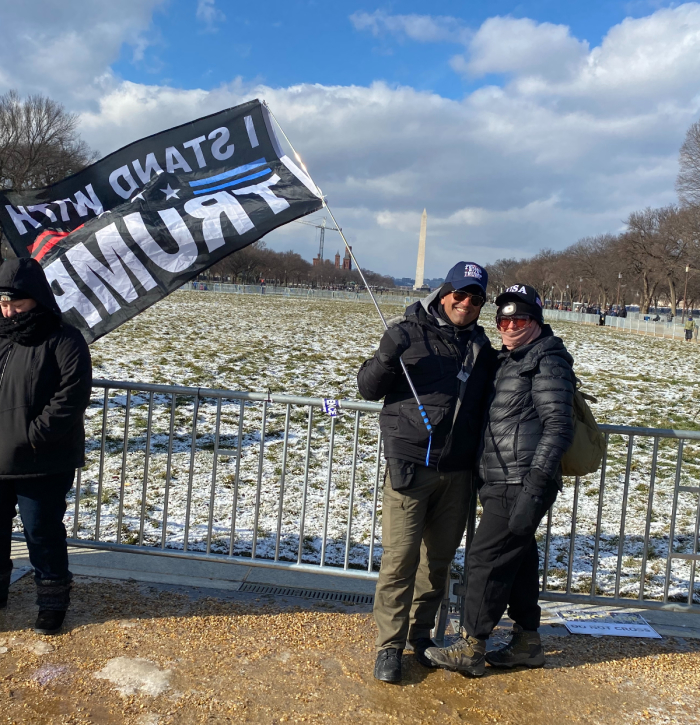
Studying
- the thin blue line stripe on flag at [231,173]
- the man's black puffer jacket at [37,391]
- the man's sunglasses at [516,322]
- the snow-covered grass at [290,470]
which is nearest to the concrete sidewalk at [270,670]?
the snow-covered grass at [290,470]

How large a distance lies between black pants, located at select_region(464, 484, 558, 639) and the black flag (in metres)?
1.90

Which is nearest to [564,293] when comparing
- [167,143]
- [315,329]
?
[315,329]

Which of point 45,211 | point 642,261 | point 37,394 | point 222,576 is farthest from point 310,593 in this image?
point 642,261

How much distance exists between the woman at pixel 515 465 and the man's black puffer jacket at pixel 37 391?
6.93 feet

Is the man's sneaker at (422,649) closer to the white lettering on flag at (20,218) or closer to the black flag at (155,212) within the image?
the black flag at (155,212)

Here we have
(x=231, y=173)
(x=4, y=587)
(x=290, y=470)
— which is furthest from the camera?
(x=290, y=470)

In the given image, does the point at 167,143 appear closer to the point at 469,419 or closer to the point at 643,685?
the point at 469,419

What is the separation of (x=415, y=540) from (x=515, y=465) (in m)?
0.64

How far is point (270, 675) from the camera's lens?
3256 mm

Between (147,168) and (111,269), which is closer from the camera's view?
(111,269)

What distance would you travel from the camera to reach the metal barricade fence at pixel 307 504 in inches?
163

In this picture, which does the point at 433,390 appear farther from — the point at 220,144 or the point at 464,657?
the point at 220,144

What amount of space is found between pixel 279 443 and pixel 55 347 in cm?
477

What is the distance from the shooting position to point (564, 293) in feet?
315
